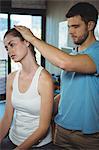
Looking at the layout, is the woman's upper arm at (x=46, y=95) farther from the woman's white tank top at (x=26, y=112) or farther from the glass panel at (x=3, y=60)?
the glass panel at (x=3, y=60)

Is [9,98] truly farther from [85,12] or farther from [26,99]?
[85,12]

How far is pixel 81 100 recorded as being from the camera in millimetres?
678

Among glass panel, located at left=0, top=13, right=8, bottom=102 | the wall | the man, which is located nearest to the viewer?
the man

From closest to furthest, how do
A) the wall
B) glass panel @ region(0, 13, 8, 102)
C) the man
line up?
the man → glass panel @ region(0, 13, 8, 102) → the wall

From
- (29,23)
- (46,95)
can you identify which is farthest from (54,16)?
(46,95)

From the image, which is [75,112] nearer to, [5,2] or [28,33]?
[28,33]

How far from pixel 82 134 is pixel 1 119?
0.33 meters

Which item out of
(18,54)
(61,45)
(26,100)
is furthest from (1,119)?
(61,45)

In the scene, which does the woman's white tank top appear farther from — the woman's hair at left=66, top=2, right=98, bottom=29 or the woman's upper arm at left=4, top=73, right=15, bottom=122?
the woman's hair at left=66, top=2, right=98, bottom=29

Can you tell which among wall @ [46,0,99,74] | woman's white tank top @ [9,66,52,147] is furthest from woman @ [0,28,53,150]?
wall @ [46,0,99,74]

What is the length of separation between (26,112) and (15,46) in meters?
0.24

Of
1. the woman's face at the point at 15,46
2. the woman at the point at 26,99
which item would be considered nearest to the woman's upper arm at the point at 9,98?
the woman at the point at 26,99

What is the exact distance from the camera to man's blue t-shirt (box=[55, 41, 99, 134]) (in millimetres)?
664

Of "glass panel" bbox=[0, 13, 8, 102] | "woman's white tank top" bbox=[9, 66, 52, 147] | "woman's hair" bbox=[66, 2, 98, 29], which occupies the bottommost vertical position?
"woman's white tank top" bbox=[9, 66, 52, 147]
